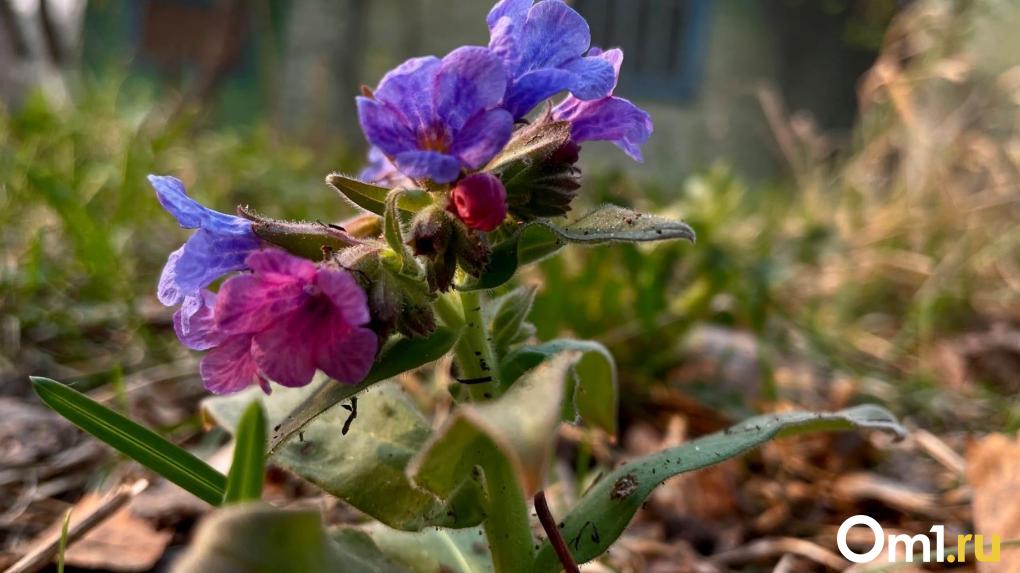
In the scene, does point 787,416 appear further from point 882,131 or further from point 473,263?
point 882,131

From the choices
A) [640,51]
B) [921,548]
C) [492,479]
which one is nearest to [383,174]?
[492,479]

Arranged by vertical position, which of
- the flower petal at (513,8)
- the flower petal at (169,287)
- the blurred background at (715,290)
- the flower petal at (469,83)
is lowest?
the blurred background at (715,290)

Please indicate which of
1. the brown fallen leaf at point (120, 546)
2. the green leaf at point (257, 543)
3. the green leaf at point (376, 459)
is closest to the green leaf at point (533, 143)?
the green leaf at point (376, 459)

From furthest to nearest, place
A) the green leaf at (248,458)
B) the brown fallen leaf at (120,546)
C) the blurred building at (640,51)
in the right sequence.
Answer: the blurred building at (640,51) < the brown fallen leaf at (120,546) < the green leaf at (248,458)

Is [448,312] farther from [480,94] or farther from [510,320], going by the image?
[480,94]

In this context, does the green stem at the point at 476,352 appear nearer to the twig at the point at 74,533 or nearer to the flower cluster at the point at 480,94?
the flower cluster at the point at 480,94

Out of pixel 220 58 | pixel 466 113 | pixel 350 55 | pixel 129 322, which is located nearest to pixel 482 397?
pixel 466 113
